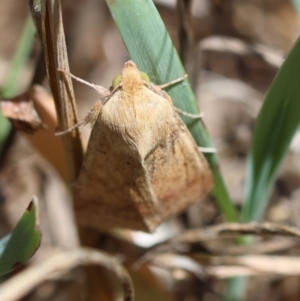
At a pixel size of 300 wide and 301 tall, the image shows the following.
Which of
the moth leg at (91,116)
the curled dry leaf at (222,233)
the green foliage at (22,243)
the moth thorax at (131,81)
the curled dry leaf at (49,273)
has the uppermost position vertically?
the moth thorax at (131,81)

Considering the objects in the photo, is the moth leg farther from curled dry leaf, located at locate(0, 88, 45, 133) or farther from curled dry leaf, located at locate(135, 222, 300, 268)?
curled dry leaf, located at locate(135, 222, 300, 268)

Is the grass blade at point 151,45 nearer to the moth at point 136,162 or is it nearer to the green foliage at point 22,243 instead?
the moth at point 136,162

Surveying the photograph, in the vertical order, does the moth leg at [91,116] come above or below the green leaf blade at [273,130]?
above

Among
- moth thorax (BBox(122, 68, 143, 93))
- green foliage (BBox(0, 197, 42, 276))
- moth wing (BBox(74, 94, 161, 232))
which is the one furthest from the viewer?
moth wing (BBox(74, 94, 161, 232))

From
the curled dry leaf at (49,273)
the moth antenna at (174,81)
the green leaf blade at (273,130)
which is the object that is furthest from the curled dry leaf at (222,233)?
the moth antenna at (174,81)

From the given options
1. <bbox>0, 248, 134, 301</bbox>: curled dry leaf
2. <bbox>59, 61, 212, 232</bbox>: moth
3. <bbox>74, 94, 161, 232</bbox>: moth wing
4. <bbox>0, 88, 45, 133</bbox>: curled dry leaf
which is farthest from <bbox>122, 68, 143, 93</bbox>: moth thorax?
<bbox>0, 248, 134, 301</bbox>: curled dry leaf

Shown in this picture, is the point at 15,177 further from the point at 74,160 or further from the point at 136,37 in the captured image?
the point at 136,37
